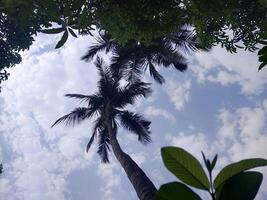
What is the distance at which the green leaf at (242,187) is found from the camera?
111 cm

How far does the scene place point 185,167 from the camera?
3.97 feet

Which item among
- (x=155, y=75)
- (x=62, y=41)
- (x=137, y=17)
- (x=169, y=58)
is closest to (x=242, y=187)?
(x=62, y=41)

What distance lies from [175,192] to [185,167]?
0.09 metres

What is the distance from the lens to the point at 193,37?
1864 centimetres

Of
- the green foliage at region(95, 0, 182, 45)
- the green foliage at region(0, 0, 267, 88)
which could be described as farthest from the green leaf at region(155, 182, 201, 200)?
the green foliage at region(95, 0, 182, 45)

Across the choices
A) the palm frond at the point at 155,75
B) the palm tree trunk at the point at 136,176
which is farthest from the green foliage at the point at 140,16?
the palm frond at the point at 155,75

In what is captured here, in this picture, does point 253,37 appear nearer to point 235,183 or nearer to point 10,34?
point 235,183

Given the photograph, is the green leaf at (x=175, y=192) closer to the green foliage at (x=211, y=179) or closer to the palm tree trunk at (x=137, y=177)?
the green foliage at (x=211, y=179)

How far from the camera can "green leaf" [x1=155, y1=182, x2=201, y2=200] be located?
117 cm

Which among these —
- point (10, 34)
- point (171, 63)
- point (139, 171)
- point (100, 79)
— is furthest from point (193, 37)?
point (10, 34)

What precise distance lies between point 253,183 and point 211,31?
737cm

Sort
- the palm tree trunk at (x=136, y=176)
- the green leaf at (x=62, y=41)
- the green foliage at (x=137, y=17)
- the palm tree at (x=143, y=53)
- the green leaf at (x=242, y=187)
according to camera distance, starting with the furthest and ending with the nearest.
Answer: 1. the palm tree at (x=143, y=53)
2. the palm tree trunk at (x=136, y=176)
3. the green foliage at (x=137, y=17)
4. the green leaf at (x=62, y=41)
5. the green leaf at (x=242, y=187)

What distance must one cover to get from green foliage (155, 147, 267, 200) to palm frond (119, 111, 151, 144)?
1998 cm

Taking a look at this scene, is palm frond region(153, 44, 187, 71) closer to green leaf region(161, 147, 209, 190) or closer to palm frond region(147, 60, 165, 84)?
palm frond region(147, 60, 165, 84)
